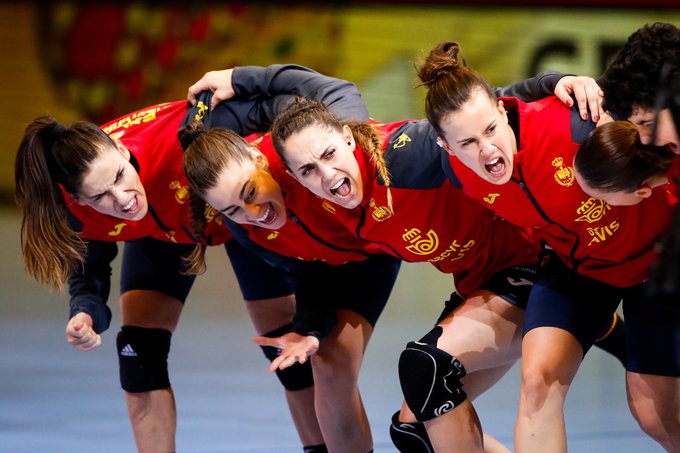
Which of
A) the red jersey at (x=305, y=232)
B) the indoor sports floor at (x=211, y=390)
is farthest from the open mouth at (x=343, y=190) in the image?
the indoor sports floor at (x=211, y=390)

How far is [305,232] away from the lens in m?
3.54

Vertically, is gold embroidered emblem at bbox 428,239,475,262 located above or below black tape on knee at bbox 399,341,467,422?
above

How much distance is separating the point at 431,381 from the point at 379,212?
0.59 meters

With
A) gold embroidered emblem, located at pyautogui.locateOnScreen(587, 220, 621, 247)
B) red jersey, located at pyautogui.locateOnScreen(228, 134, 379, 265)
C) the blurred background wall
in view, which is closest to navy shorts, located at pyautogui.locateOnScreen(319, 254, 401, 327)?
red jersey, located at pyautogui.locateOnScreen(228, 134, 379, 265)

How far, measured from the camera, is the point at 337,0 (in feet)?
29.8

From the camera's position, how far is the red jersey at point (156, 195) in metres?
3.74

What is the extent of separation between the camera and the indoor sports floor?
14.0 ft

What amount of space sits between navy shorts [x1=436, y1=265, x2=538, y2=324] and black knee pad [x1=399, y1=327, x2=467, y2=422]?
288 millimetres

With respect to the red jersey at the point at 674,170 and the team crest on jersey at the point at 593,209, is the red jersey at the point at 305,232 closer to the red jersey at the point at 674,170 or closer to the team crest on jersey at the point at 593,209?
the team crest on jersey at the point at 593,209

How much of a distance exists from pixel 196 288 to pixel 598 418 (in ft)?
12.7

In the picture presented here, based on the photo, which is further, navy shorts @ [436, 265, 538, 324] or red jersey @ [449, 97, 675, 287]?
navy shorts @ [436, 265, 538, 324]

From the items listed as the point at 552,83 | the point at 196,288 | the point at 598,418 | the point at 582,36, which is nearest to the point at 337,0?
the point at 582,36

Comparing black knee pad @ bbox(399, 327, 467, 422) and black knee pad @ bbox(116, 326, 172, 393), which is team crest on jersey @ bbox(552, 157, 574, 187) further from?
black knee pad @ bbox(116, 326, 172, 393)

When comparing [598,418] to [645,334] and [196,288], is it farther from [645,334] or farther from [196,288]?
[196,288]
